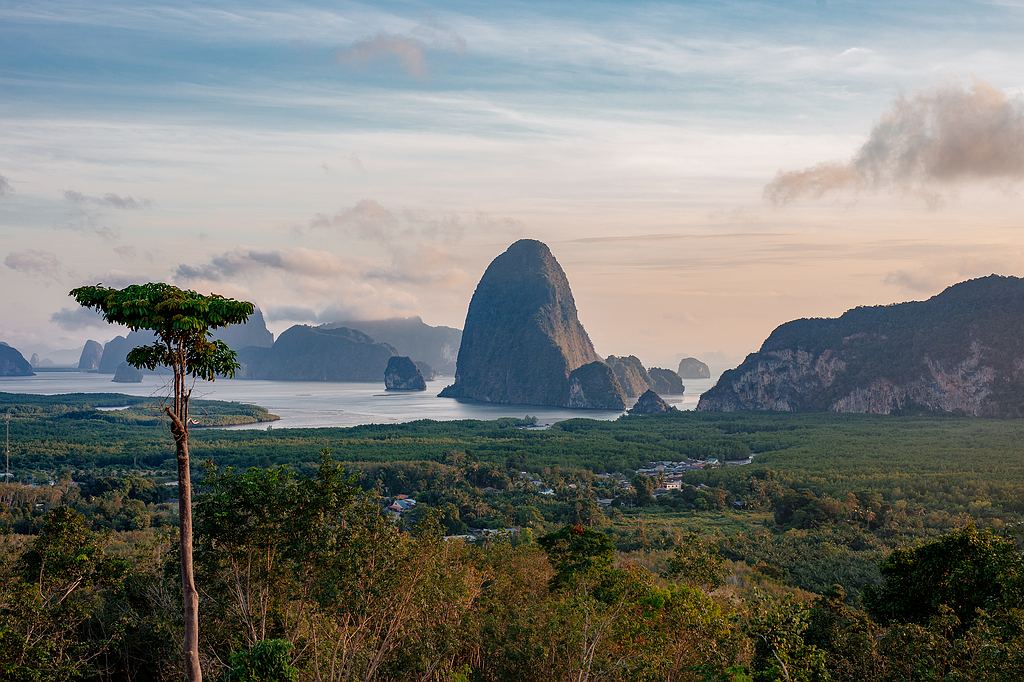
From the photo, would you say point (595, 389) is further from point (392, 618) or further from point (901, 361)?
point (392, 618)

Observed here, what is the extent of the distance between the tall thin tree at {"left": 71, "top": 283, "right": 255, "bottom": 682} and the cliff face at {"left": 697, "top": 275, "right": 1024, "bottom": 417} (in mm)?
114028

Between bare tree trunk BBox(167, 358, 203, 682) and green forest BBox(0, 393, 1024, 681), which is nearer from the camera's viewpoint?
bare tree trunk BBox(167, 358, 203, 682)

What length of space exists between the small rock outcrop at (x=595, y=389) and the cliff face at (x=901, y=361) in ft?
91.6

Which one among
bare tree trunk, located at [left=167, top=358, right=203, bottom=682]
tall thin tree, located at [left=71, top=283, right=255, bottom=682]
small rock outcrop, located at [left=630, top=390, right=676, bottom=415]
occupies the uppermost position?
tall thin tree, located at [left=71, top=283, right=255, bottom=682]

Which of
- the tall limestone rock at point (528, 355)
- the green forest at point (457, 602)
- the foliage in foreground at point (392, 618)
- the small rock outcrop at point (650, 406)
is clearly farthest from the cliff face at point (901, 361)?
the foliage in foreground at point (392, 618)

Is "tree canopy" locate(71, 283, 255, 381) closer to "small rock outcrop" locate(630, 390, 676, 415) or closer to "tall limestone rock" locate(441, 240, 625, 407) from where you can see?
"small rock outcrop" locate(630, 390, 676, 415)

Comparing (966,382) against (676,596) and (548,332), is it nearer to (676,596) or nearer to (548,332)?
(548,332)

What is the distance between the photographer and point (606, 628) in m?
16.2

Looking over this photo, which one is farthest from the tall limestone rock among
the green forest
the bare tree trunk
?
the bare tree trunk

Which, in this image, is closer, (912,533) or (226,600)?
(226,600)

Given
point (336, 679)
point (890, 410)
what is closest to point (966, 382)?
point (890, 410)

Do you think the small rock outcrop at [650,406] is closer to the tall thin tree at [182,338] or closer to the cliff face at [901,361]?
the cliff face at [901,361]

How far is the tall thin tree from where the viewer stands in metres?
11.1

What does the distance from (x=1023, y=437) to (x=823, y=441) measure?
60.8ft
